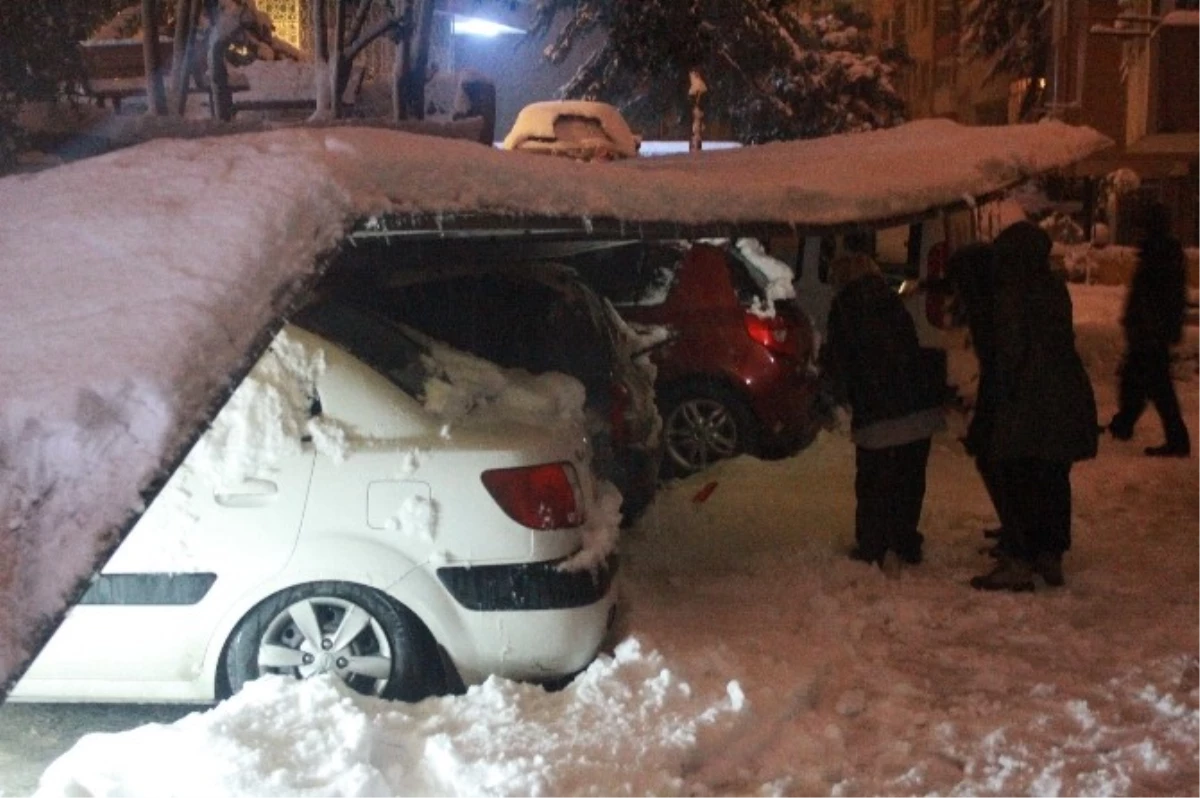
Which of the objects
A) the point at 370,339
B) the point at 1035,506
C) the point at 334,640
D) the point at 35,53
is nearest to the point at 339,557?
the point at 334,640

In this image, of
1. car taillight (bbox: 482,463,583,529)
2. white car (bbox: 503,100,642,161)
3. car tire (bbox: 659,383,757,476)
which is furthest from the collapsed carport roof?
white car (bbox: 503,100,642,161)

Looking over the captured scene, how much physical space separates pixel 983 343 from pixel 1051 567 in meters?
1.18

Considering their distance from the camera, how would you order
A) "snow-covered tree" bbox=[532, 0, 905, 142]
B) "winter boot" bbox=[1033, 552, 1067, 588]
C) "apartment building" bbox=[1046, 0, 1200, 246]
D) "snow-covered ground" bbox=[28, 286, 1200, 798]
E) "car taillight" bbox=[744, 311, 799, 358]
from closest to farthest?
"snow-covered ground" bbox=[28, 286, 1200, 798] → "winter boot" bbox=[1033, 552, 1067, 588] → "car taillight" bbox=[744, 311, 799, 358] → "snow-covered tree" bbox=[532, 0, 905, 142] → "apartment building" bbox=[1046, 0, 1200, 246]

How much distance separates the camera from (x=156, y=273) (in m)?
3.16

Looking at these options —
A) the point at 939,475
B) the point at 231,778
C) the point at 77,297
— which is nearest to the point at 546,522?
the point at 231,778

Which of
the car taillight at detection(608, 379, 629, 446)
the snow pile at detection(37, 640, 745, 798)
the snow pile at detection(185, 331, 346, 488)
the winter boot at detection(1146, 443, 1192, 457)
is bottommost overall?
the winter boot at detection(1146, 443, 1192, 457)

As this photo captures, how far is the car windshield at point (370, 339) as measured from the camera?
5.06 meters

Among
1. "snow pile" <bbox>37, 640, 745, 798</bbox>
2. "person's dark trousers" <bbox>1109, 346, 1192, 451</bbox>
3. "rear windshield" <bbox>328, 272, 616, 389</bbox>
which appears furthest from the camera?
A: "person's dark trousers" <bbox>1109, 346, 1192, 451</bbox>

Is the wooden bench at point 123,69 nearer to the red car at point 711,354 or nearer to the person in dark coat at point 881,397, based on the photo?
the red car at point 711,354

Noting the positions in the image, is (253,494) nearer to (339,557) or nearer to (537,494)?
(339,557)

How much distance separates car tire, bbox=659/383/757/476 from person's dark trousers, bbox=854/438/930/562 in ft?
7.62

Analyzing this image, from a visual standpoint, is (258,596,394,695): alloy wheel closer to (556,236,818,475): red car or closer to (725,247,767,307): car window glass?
(556,236,818,475): red car

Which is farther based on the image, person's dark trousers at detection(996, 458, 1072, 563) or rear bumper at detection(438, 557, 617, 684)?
person's dark trousers at detection(996, 458, 1072, 563)

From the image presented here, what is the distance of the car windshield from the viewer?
16.6 feet
